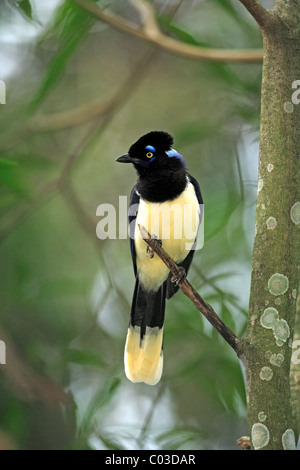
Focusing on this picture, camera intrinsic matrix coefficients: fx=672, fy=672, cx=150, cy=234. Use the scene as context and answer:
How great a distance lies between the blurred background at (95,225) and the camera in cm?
357

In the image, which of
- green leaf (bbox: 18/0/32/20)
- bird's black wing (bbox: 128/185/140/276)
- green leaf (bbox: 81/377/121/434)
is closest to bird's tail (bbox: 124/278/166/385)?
bird's black wing (bbox: 128/185/140/276)

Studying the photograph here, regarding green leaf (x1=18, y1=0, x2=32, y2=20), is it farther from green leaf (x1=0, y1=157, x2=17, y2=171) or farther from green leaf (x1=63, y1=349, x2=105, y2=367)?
green leaf (x1=63, y1=349, x2=105, y2=367)

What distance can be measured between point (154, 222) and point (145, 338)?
58cm

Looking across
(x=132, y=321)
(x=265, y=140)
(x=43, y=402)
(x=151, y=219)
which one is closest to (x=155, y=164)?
(x=151, y=219)

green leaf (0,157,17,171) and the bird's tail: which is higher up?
green leaf (0,157,17,171)

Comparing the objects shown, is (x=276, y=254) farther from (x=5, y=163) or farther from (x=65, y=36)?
(x=65, y=36)

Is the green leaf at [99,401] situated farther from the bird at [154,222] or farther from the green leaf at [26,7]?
the green leaf at [26,7]

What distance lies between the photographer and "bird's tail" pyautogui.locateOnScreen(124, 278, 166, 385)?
10.6 ft

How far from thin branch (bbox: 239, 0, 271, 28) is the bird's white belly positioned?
1124mm

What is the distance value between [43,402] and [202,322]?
0.96 m

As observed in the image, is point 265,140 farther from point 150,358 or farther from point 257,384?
point 150,358

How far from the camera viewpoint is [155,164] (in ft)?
10.7

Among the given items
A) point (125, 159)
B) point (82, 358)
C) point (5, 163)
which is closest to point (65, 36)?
point (125, 159)

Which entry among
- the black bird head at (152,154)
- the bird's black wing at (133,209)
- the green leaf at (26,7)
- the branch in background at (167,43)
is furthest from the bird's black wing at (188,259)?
the green leaf at (26,7)
